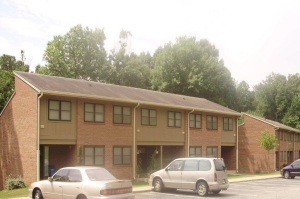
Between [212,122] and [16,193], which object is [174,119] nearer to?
[212,122]

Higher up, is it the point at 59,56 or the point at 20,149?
the point at 59,56

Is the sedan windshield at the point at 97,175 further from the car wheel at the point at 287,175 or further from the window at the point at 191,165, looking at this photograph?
the car wheel at the point at 287,175

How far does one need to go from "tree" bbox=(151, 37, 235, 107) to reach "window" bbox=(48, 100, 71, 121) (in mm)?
34113

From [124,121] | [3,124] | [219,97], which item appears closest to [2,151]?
[3,124]

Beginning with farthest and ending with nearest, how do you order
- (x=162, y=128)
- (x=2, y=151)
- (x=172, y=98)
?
(x=172, y=98) < (x=162, y=128) < (x=2, y=151)

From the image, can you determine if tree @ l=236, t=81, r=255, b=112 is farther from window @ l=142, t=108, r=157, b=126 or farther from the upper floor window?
the upper floor window

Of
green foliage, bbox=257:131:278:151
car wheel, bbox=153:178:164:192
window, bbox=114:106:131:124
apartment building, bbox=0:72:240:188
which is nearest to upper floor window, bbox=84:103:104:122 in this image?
apartment building, bbox=0:72:240:188

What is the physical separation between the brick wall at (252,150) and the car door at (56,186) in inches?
1335

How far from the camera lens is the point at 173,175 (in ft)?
79.7

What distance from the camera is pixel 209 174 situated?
22906 mm

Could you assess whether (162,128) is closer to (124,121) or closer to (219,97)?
(124,121)

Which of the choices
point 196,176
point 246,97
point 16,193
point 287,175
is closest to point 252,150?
point 287,175

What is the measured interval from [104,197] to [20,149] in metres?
13.5

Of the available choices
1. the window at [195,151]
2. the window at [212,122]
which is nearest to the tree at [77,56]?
the window at [212,122]
